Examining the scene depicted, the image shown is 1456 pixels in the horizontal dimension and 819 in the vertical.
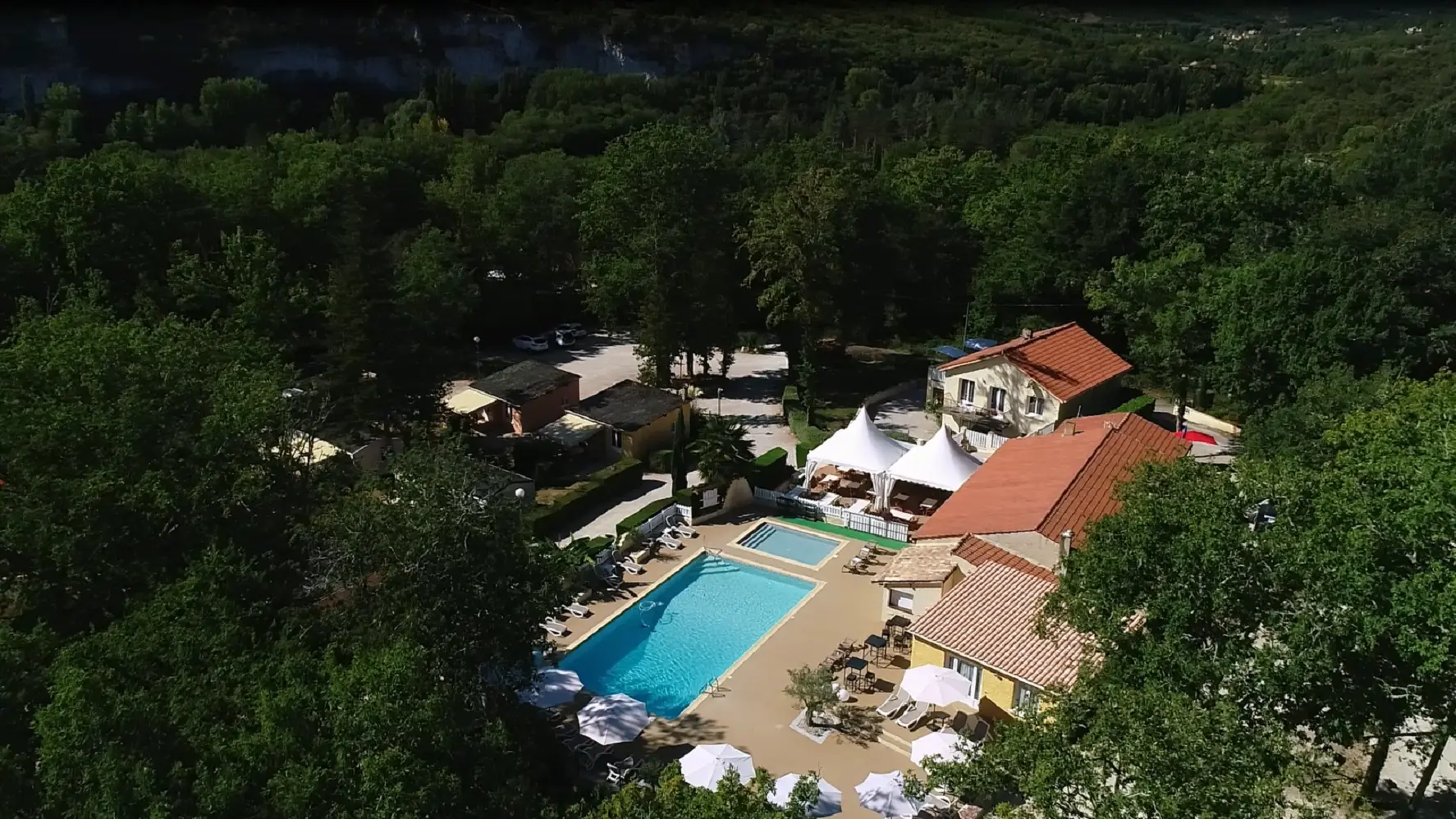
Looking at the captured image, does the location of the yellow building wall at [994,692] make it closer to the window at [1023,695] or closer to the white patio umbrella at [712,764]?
the window at [1023,695]

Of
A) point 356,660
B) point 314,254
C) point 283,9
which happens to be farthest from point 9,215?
point 283,9

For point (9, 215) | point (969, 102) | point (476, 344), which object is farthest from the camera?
point (969, 102)

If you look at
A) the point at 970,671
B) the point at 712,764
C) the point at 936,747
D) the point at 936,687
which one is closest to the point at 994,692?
the point at 970,671

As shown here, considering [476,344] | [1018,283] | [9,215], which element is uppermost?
[9,215]

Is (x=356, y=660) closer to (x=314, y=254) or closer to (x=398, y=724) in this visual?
(x=398, y=724)

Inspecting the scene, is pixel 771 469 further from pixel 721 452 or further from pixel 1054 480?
pixel 1054 480

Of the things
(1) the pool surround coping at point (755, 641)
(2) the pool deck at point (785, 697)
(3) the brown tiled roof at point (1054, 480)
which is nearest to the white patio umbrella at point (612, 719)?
(2) the pool deck at point (785, 697)
